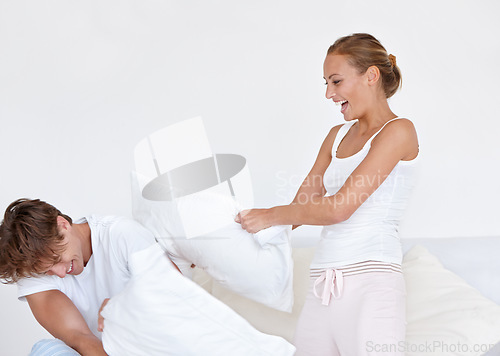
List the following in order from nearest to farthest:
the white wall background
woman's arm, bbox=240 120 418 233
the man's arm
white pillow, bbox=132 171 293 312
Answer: woman's arm, bbox=240 120 418 233 → the man's arm → white pillow, bbox=132 171 293 312 → the white wall background

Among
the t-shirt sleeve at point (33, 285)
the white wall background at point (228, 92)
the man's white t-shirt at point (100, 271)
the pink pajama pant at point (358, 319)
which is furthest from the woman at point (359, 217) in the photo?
the white wall background at point (228, 92)

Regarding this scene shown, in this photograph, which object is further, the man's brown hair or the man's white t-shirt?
the man's white t-shirt

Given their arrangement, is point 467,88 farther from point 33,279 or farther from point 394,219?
point 33,279

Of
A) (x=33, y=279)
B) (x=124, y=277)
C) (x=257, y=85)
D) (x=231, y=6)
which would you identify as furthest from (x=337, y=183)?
(x=231, y=6)

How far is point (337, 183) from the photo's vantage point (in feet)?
4.83

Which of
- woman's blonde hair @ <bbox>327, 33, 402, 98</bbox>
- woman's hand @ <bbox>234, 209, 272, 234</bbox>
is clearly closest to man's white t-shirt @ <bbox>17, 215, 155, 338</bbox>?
woman's hand @ <bbox>234, 209, 272, 234</bbox>

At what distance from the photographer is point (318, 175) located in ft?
5.34

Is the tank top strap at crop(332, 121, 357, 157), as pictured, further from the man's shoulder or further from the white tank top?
the man's shoulder

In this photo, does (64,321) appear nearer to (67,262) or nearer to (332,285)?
(67,262)

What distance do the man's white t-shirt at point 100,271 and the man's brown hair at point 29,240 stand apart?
0.12m

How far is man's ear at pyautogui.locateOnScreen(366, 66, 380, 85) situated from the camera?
4.76ft

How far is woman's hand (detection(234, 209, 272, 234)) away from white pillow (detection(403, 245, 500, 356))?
0.52 metres

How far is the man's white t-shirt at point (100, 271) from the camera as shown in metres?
1.51

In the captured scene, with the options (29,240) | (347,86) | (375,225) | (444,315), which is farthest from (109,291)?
(444,315)
